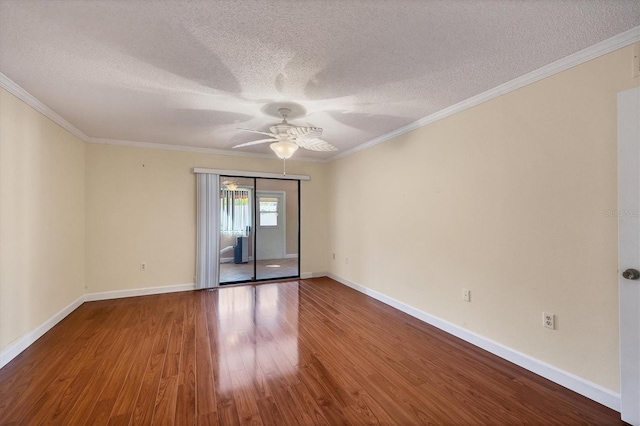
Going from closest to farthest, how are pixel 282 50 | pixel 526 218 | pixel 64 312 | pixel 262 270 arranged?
pixel 282 50, pixel 526 218, pixel 64 312, pixel 262 270

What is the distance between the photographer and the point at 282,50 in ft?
6.13

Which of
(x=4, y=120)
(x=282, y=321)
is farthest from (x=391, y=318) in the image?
(x=4, y=120)

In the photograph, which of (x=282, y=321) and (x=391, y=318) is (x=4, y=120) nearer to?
(x=282, y=321)

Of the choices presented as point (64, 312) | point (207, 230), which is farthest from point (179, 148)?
point (64, 312)

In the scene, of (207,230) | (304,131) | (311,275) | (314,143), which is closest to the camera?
(304,131)

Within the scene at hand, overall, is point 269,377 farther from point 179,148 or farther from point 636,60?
point 179,148

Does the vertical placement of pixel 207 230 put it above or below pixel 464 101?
below

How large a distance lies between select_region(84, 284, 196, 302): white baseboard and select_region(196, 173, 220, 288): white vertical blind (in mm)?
256

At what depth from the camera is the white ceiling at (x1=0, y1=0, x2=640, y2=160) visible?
1519mm

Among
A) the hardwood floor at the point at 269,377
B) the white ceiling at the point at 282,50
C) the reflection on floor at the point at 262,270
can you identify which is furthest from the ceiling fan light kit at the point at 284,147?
the reflection on floor at the point at 262,270

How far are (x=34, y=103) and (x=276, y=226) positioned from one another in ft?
12.5

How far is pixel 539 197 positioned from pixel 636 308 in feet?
2.99

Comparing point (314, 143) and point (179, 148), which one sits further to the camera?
point (179, 148)

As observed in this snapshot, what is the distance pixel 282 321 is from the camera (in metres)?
3.24
